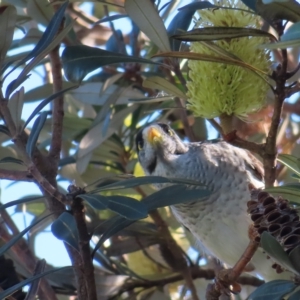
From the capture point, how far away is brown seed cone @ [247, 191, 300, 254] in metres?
1.13

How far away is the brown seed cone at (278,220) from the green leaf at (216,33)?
269 mm

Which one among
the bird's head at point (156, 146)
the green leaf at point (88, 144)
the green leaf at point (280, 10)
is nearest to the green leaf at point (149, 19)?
the green leaf at point (280, 10)

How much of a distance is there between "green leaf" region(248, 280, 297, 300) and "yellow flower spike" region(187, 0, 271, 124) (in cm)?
31

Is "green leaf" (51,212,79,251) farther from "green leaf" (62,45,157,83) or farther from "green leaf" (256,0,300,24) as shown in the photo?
"green leaf" (256,0,300,24)

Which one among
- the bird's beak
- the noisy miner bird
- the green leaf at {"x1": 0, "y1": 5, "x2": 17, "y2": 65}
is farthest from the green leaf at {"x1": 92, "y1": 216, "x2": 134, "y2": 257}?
the bird's beak

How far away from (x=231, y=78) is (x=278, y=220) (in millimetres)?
284

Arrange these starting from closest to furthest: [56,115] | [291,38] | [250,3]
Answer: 1. [291,38]
2. [250,3]
3. [56,115]

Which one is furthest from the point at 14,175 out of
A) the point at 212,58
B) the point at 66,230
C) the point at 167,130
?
the point at 167,130

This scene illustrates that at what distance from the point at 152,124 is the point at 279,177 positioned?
514mm

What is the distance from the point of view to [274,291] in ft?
3.76

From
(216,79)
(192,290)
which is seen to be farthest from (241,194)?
(216,79)

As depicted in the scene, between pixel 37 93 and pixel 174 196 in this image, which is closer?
pixel 174 196

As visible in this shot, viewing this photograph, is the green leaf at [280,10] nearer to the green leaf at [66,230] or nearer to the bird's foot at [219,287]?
the green leaf at [66,230]

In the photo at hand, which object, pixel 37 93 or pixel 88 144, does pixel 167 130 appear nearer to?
pixel 88 144
